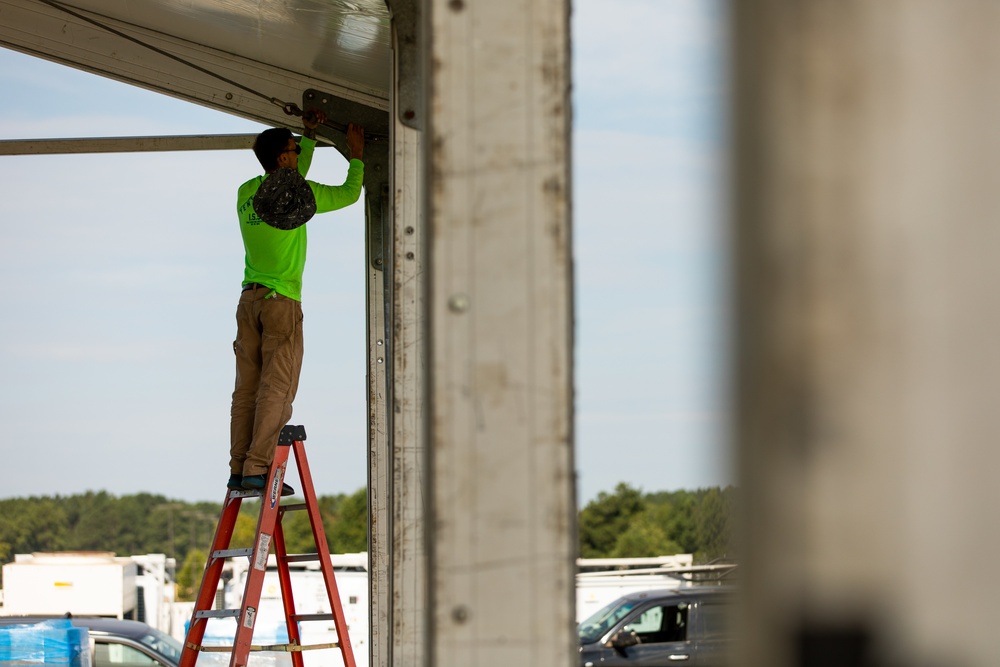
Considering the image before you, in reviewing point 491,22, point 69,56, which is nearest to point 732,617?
point 491,22

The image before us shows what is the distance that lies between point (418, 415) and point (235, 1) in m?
2.18

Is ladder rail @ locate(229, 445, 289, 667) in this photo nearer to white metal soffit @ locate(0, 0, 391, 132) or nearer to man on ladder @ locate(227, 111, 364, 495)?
man on ladder @ locate(227, 111, 364, 495)

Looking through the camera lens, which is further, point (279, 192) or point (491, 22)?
point (279, 192)

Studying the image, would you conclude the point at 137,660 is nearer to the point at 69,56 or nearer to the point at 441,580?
the point at 69,56

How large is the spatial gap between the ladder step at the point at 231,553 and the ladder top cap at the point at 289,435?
0.52m

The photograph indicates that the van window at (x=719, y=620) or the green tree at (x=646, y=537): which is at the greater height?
the van window at (x=719, y=620)

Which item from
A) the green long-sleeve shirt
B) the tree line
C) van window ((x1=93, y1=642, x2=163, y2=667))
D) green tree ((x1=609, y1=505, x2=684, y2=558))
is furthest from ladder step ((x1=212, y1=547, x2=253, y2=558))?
green tree ((x1=609, y1=505, x2=684, y2=558))

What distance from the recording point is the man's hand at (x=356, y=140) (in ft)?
17.3

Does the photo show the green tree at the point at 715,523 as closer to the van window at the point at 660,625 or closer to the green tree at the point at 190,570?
the van window at the point at 660,625

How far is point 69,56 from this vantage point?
5664 mm

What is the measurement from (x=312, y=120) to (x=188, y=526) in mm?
84557

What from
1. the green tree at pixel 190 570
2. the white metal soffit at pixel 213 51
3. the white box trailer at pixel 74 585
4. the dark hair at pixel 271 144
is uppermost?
the white metal soffit at pixel 213 51

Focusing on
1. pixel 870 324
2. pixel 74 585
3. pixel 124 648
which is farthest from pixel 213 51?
pixel 74 585

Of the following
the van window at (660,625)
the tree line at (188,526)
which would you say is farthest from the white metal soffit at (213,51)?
the tree line at (188,526)
